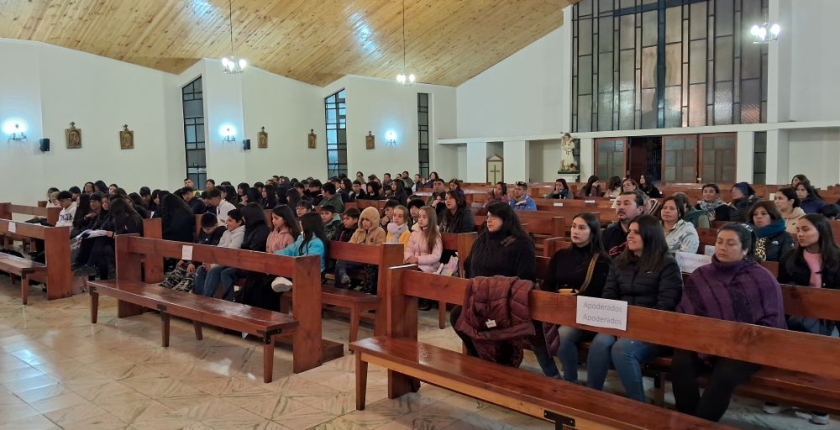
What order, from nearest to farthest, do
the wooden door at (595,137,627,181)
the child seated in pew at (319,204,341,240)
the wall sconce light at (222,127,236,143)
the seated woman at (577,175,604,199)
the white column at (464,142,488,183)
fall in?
the child seated in pew at (319,204,341,240) → the seated woman at (577,175,604,199) → the wall sconce light at (222,127,236,143) → the wooden door at (595,137,627,181) → the white column at (464,142,488,183)

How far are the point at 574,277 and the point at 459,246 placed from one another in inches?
59.7

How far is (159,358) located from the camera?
4.64m

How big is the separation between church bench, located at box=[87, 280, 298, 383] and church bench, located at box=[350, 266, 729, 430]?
76 centimetres

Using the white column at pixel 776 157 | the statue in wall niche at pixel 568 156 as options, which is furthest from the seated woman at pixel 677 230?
the statue in wall niche at pixel 568 156

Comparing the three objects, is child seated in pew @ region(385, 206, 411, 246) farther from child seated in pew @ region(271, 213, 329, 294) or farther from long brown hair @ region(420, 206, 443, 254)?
child seated in pew @ region(271, 213, 329, 294)

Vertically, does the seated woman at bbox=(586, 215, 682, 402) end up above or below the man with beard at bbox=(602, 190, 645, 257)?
below

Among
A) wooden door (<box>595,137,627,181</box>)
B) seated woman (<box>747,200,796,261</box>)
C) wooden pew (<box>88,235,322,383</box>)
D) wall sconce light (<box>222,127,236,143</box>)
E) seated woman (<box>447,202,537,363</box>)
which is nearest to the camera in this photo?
seated woman (<box>447,202,537,363</box>)

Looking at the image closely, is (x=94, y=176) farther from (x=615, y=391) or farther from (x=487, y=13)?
(x=615, y=391)

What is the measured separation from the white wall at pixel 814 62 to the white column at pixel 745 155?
122 cm

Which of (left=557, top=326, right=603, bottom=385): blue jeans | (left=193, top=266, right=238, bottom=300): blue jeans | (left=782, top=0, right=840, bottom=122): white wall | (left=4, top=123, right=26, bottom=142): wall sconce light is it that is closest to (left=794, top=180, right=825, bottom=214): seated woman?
(left=557, top=326, right=603, bottom=385): blue jeans

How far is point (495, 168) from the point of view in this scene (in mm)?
18969

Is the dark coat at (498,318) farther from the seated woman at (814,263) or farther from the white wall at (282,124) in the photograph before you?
the white wall at (282,124)

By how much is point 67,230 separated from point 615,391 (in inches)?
221

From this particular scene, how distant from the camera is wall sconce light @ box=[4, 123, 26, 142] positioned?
11461 millimetres
